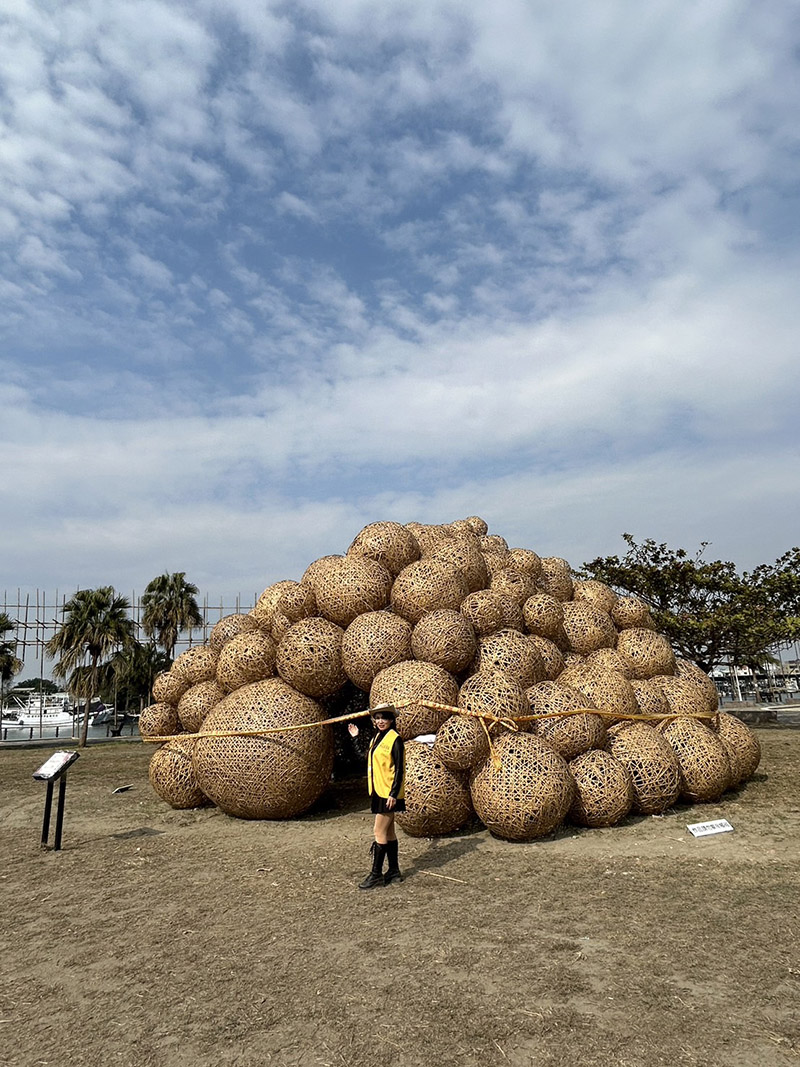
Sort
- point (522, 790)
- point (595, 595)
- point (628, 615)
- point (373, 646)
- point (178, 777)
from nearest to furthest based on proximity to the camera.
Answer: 1. point (522, 790)
2. point (373, 646)
3. point (178, 777)
4. point (628, 615)
5. point (595, 595)

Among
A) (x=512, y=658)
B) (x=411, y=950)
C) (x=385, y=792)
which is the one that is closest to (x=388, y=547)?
(x=512, y=658)

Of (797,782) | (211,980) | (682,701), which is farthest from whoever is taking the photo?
(797,782)

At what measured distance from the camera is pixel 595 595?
960 cm

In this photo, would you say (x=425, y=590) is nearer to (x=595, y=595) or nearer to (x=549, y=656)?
(x=549, y=656)

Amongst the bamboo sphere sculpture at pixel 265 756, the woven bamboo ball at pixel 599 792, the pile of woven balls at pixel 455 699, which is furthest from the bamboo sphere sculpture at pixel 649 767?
the bamboo sphere sculpture at pixel 265 756

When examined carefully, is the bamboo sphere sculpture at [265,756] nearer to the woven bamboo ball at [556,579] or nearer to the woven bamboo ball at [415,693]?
the woven bamboo ball at [415,693]

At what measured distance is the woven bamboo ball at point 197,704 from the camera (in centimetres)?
862

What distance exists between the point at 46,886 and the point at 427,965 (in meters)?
3.55

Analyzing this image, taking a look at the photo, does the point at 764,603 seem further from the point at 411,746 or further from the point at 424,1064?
the point at 424,1064

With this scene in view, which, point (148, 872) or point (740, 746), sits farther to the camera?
point (740, 746)

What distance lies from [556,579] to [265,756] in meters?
4.57

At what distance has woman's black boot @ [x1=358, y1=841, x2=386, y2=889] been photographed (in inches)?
213

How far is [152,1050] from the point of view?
3.09 meters

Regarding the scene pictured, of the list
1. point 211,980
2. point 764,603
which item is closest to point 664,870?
point 211,980
